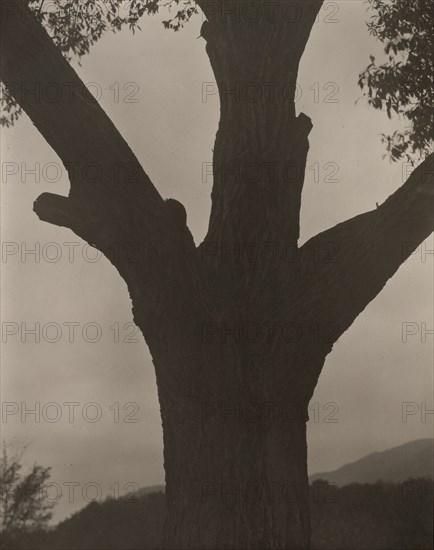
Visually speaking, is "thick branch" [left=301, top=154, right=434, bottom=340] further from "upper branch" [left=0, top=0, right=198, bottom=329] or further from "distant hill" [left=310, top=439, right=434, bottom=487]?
"distant hill" [left=310, top=439, right=434, bottom=487]

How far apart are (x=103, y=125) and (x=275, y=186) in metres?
1.54

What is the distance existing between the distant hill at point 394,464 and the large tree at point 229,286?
2037 centimetres

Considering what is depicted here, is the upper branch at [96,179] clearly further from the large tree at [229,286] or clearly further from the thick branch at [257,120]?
the thick branch at [257,120]

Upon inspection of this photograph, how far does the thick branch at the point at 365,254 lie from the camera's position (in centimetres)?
588

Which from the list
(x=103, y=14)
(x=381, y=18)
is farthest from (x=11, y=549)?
(x=381, y=18)

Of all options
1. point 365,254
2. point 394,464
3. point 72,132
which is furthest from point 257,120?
point 394,464

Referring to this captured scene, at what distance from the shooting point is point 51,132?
5.70 metres

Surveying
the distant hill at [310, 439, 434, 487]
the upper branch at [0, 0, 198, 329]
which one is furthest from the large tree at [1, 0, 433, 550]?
the distant hill at [310, 439, 434, 487]

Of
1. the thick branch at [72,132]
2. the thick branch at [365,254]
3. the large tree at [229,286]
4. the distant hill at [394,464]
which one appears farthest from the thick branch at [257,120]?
the distant hill at [394,464]

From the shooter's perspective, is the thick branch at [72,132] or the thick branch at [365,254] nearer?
the thick branch at [72,132]

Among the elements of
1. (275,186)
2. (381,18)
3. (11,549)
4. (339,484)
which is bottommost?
(11,549)

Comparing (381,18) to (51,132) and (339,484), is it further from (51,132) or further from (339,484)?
(339,484)

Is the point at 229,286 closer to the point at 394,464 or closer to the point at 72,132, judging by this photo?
the point at 72,132

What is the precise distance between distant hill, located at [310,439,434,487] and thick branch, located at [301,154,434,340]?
66.4 feet
